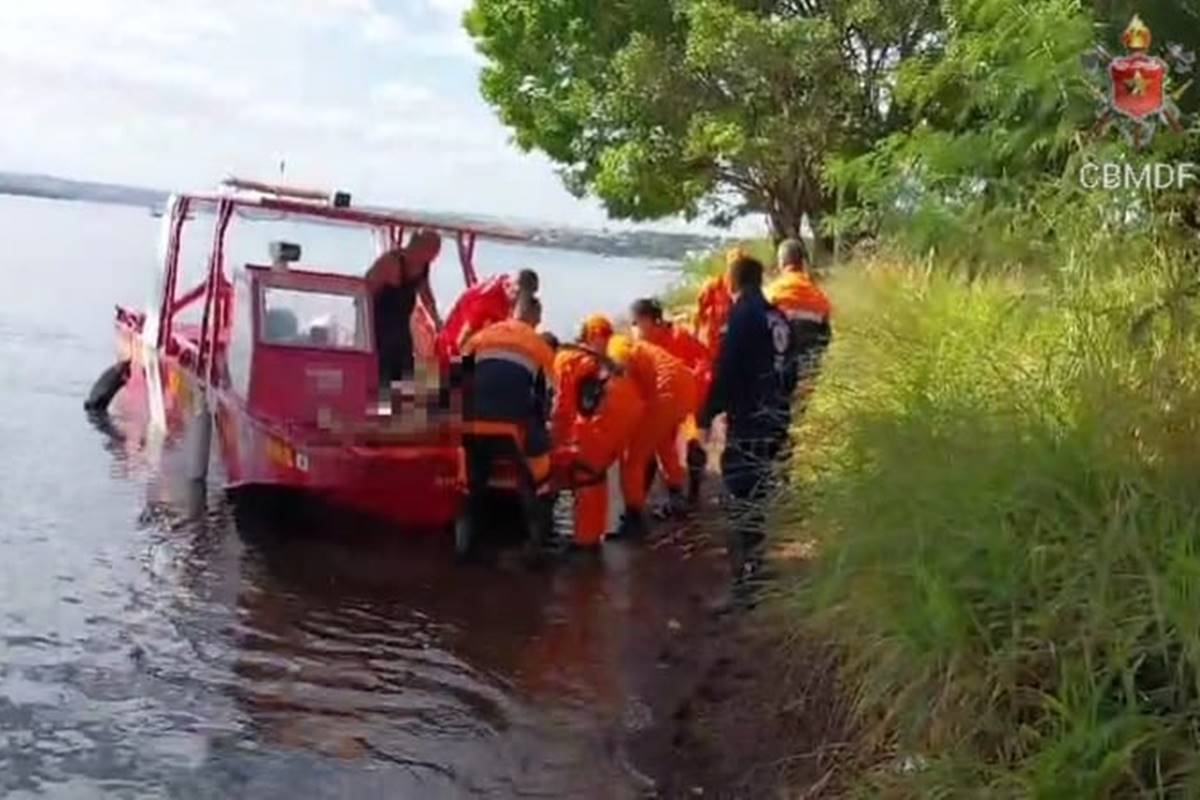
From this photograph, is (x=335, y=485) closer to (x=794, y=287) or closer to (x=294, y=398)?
(x=294, y=398)

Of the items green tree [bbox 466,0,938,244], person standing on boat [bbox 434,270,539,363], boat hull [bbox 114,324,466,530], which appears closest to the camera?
boat hull [bbox 114,324,466,530]

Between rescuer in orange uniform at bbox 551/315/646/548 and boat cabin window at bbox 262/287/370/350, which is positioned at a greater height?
boat cabin window at bbox 262/287/370/350

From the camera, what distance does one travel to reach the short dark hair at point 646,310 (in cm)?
1165

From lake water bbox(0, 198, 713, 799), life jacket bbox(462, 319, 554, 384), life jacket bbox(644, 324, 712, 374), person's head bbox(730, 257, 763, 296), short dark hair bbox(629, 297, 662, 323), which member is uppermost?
person's head bbox(730, 257, 763, 296)

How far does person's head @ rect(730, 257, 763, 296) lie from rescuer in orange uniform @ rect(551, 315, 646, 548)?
141cm

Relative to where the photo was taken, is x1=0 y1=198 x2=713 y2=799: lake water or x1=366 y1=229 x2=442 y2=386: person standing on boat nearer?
x1=0 y1=198 x2=713 y2=799: lake water

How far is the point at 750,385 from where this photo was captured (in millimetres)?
8789

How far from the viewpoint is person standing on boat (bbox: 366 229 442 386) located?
Result: 11.3 meters

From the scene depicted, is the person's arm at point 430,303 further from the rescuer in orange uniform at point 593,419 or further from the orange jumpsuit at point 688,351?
the rescuer in orange uniform at point 593,419

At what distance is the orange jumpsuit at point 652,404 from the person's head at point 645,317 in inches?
9.4

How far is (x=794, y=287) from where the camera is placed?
11.0m

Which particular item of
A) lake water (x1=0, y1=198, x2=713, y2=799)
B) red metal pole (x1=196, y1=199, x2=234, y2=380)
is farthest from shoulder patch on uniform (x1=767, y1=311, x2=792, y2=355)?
red metal pole (x1=196, y1=199, x2=234, y2=380)

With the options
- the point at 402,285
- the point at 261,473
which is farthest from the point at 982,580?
the point at 402,285

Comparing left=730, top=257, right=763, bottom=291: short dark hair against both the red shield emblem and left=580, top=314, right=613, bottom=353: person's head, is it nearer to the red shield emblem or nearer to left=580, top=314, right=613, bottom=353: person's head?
left=580, top=314, right=613, bottom=353: person's head
